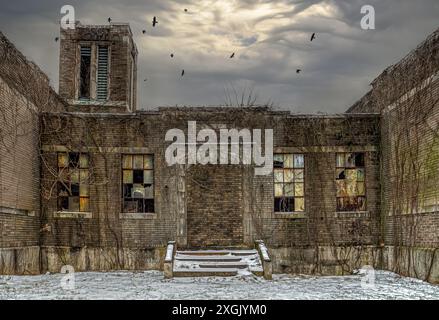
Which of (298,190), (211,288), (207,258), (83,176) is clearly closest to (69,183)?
(83,176)

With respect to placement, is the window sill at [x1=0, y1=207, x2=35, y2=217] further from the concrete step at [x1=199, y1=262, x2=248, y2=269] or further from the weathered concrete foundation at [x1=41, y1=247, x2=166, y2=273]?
the concrete step at [x1=199, y1=262, x2=248, y2=269]

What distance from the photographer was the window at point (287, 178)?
17.7m

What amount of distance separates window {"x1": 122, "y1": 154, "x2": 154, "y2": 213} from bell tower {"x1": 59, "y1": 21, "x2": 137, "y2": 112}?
730cm

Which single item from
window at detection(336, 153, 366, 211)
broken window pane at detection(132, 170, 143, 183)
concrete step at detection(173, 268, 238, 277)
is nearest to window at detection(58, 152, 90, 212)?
broken window pane at detection(132, 170, 143, 183)

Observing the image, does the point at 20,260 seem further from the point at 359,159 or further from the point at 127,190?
the point at 359,159

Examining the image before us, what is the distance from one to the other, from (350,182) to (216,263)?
526 centimetres

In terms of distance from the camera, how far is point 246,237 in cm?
1730

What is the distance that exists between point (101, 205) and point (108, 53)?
31.3ft

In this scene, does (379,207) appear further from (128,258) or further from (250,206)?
(128,258)

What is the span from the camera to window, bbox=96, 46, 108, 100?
80.7 ft

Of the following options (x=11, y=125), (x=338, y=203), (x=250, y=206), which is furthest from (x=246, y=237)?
(x=11, y=125)

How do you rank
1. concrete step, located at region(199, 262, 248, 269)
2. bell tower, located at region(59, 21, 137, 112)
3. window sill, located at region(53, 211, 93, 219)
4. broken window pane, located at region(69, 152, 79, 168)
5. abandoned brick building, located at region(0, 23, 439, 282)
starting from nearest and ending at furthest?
concrete step, located at region(199, 262, 248, 269)
abandoned brick building, located at region(0, 23, 439, 282)
window sill, located at region(53, 211, 93, 219)
broken window pane, located at region(69, 152, 79, 168)
bell tower, located at region(59, 21, 137, 112)
